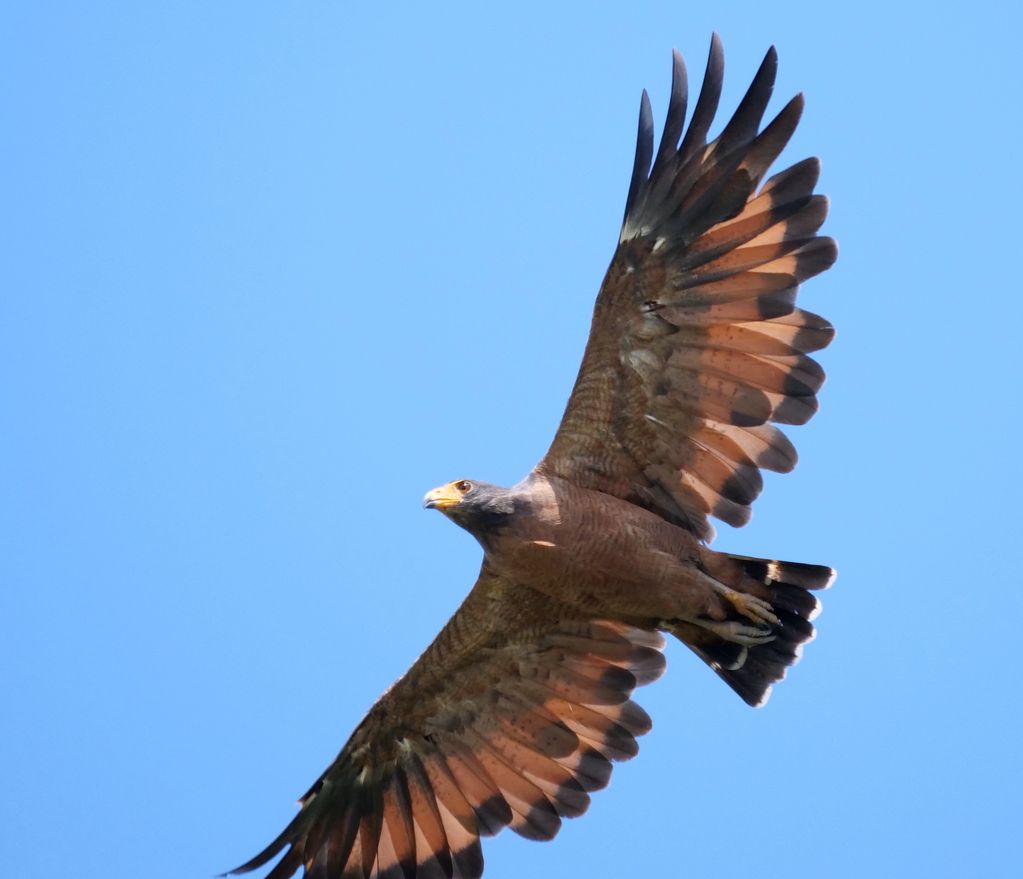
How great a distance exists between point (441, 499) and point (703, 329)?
2203mm

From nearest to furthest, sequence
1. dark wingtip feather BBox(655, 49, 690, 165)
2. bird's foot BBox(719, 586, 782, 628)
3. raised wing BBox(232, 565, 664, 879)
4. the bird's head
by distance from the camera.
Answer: dark wingtip feather BBox(655, 49, 690, 165)
the bird's head
bird's foot BBox(719, 586, 782, 628)
raised wing BBox(232, 565, 664, 879)

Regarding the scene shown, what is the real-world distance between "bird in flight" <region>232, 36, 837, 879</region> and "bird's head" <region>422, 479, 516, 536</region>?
15 mm

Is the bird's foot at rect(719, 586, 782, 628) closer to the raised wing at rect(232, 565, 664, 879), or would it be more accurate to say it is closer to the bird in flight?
the bird in flight

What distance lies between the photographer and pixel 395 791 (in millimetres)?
12023

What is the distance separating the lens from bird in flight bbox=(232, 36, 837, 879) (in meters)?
10.7

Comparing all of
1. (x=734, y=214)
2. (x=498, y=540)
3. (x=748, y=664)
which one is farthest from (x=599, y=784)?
(x=734, y=214)

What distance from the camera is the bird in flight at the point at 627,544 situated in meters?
10.7

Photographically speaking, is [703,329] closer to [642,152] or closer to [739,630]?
[642,152]

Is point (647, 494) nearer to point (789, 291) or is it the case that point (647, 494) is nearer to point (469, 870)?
point (789, 291)

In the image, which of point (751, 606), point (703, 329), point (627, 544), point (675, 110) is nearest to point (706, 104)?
point (675, 110)

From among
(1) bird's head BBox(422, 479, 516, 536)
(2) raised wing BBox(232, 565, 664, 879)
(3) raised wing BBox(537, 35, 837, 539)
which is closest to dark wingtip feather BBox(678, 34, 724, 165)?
(3) raised wing BBox(537, 35, 837, 539)

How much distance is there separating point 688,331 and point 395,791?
13.9ft

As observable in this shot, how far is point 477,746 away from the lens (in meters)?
12.1

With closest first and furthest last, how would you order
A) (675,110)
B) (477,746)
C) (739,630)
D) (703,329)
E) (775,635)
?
1. (675,110)
2. (703,329)
3. (739,630)
4. (775,635)
5. (477,746)
